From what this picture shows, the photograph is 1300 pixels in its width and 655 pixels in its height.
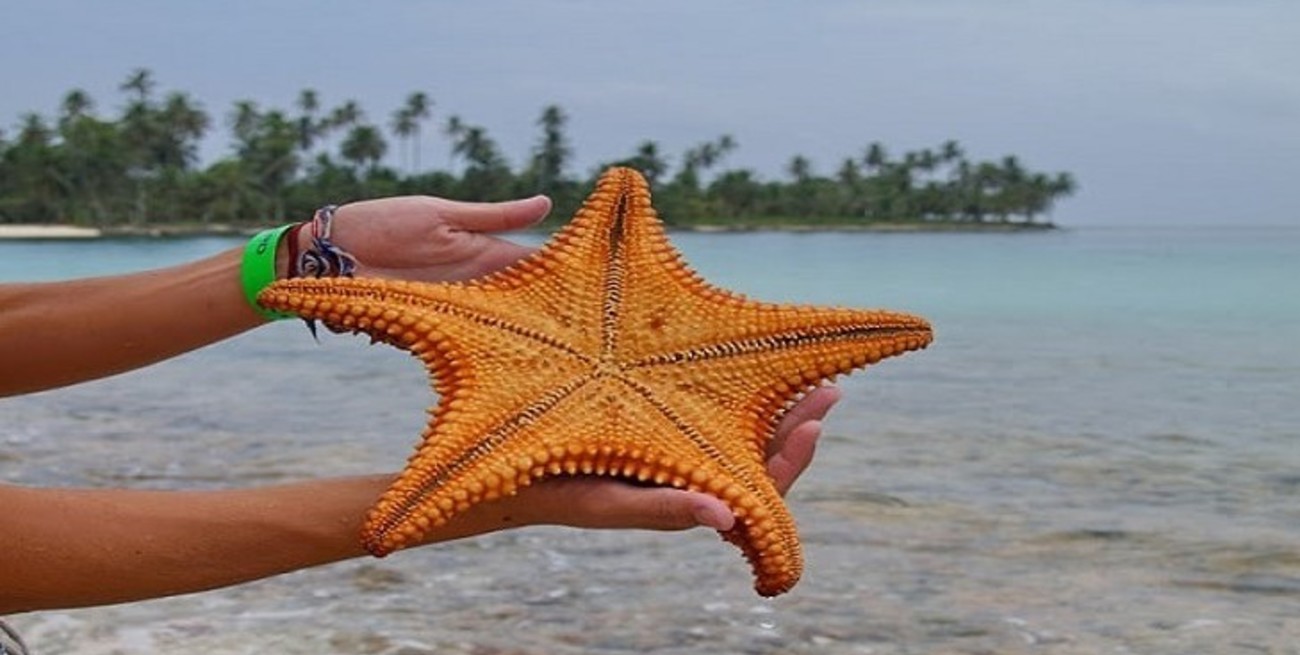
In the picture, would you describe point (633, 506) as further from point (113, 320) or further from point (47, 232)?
point (47, 232)

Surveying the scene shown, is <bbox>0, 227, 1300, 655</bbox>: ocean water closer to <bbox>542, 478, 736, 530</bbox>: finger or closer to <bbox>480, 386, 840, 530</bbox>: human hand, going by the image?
<bbox>480, 386, 840, 530</bbox>: human hand

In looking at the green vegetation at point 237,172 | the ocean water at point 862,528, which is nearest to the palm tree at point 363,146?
the green vegetation at point 237,172

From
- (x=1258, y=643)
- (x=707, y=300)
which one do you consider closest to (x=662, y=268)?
(x=707, y=300)

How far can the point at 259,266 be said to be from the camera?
8.34 ft

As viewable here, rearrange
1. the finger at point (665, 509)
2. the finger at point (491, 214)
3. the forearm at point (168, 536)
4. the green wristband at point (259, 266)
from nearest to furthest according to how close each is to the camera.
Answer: the finger at point (665, 509)
the forearm at point (168, 536)
the finger at point (491, 214)
the green wristband at point (259, 266)

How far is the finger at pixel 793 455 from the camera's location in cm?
209

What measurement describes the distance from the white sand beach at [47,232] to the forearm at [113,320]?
82.8 metres

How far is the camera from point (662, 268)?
223cm

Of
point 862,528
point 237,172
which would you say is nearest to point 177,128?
point 237,172

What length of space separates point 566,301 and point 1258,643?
374 centimetres

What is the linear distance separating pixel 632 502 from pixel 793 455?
0.31 m

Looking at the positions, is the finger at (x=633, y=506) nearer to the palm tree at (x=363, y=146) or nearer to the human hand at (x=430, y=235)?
the human hand at (x=430, y=235)

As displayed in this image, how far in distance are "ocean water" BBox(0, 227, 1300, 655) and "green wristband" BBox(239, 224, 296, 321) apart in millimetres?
2442

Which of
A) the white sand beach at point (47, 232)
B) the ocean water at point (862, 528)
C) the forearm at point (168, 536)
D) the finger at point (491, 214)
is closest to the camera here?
the forearm at point (168, 536)
